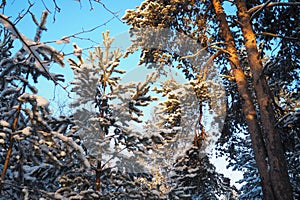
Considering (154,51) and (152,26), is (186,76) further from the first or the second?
(152,26)

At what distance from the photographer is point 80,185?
4961mm

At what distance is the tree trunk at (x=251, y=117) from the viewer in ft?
17.2

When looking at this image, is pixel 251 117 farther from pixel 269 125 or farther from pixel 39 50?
pixel 39 50

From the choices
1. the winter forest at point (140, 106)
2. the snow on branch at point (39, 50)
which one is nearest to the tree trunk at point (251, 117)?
the winter forest at point (140, 106)

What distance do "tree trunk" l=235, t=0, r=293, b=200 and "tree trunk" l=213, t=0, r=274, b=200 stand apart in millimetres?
215

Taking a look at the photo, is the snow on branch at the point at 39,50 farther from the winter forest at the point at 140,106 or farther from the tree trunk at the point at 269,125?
the tree trunk at the point at 269,125

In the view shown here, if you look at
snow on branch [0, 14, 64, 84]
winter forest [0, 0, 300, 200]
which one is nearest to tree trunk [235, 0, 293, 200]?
winter forest [0, 0, 300, 200]

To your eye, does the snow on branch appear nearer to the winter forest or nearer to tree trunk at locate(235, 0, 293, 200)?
the winter forest

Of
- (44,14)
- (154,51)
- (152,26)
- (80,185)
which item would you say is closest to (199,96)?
(154,51)

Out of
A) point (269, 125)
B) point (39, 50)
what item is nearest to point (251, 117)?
point (269, 125)

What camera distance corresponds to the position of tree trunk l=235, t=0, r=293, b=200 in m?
4.92

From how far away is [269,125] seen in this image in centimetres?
538

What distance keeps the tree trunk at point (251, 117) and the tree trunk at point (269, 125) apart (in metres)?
0.22

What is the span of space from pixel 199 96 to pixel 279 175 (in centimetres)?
407
